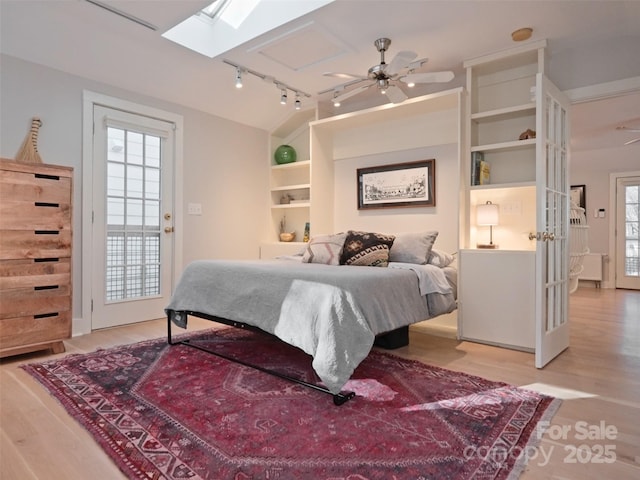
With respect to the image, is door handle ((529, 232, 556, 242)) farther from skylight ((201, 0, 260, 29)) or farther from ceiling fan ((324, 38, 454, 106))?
skylight ((201, 0, 260, 29))

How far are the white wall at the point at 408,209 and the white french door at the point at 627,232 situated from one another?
4.98m

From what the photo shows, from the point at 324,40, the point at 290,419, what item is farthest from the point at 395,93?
the point at 290,419

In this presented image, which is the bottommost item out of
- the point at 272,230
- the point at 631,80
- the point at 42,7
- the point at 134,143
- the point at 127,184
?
the point at 272,230

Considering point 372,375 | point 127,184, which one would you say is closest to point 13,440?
point 372,375

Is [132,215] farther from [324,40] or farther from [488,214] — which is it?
[488,214]

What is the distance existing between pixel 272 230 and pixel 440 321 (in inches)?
97.8

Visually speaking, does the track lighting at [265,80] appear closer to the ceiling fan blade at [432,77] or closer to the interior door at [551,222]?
the ceiling fan blade at [432,77]

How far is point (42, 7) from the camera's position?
280 centimetres

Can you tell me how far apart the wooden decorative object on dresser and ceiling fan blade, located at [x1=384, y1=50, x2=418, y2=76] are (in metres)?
2.49

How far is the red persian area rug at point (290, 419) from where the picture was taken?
4.84ft

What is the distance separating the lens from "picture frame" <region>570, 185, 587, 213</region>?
715 centimetres

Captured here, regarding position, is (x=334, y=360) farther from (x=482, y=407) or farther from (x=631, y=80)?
(x=631, y=80)

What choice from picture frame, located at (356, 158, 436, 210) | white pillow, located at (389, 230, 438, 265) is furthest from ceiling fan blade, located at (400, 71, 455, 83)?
white pillow, located at (389, 230, 438, 265)

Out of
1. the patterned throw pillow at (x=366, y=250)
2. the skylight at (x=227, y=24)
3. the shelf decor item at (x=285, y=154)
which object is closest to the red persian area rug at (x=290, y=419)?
the patterned throw pillow at (x=366, y=250)
